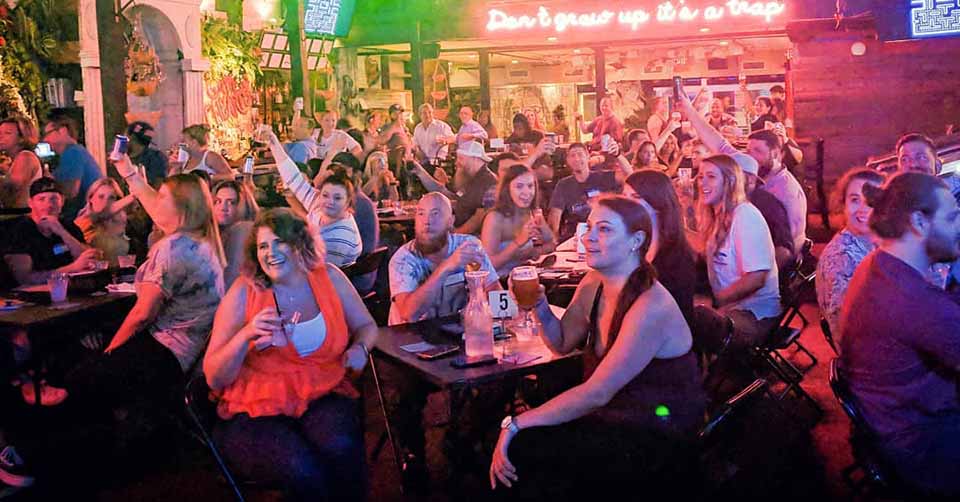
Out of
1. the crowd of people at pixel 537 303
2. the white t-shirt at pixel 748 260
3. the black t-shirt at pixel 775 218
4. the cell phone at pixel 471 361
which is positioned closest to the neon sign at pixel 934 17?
the crowd of people at pixel 537 303

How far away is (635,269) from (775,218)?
8.23ft

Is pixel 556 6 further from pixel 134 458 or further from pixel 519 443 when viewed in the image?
pixel 519 443

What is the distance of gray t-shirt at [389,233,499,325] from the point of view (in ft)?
13.3

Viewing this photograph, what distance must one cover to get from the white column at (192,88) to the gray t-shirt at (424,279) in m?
7.26

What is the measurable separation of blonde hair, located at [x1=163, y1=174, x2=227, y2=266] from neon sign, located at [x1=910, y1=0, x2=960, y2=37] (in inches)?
425

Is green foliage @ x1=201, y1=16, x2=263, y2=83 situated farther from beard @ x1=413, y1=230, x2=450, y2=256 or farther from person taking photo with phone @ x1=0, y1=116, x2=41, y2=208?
beard @ x1=413, y1=230, x2=450, y2=256

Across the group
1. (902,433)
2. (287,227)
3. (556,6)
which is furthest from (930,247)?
(556,6)

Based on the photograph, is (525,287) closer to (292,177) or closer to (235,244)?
(235,244)

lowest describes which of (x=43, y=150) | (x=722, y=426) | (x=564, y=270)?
(x=722, y=426)

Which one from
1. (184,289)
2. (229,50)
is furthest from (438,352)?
(229,50)

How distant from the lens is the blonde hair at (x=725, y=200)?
14.6 ft

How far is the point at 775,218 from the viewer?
506 centimetres

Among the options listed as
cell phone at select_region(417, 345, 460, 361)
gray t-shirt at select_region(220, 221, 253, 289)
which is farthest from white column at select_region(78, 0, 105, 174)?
cell phone at select_region(417, 345, 460, 361)

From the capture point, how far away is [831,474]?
13.0 ft
